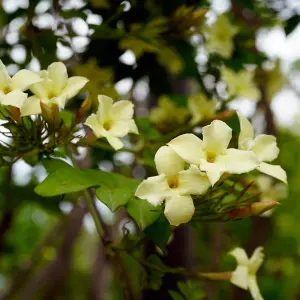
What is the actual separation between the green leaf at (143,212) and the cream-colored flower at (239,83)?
21.3 inches

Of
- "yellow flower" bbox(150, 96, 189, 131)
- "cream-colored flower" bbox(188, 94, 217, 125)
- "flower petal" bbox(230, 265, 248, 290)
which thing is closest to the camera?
"flower petal" bbox(230, 265, 248, 290)

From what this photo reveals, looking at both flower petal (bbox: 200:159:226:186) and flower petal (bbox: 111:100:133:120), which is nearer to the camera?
flower petal (bbox: 200:159:226:186)

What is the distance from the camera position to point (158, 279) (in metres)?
0.74

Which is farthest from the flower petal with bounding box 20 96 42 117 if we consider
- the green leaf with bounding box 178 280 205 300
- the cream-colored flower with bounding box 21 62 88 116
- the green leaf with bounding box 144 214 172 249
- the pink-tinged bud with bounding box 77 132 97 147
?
the green leaf with bounding box 178 280 205 300

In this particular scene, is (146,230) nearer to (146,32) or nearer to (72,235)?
(146,32)

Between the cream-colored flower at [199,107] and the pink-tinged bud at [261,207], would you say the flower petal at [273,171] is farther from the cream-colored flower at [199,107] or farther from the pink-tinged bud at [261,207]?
the cream-colored flower at [199,107]

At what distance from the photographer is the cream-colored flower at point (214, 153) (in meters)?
0.58

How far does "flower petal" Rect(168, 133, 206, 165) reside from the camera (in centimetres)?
59

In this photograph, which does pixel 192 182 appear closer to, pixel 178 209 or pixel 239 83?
pixel 178 209

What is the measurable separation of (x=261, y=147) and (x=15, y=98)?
12.4 inches

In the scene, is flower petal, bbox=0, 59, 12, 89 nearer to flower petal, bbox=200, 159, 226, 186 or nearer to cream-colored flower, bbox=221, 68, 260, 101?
flower petal, bbox=200, 159, 226, 186

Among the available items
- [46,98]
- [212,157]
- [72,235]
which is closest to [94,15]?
[46,98]

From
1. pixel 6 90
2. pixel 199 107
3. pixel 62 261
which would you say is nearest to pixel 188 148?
pixel 6 90

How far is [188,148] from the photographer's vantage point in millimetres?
596
